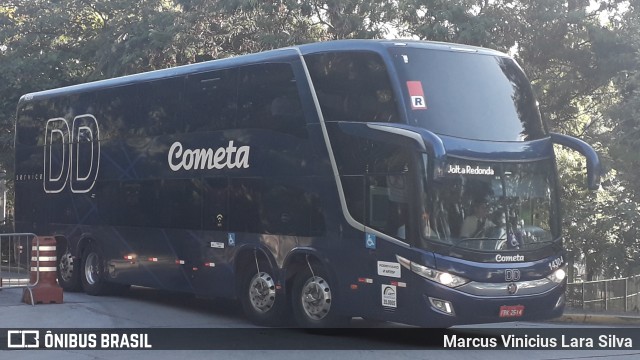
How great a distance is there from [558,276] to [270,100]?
5031 millimetres

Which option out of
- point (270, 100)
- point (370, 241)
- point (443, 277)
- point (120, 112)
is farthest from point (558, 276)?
point (120, 112)

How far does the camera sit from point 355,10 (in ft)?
A: 82.1

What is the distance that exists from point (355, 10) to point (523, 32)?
4341 mm

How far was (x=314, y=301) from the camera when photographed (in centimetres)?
1384

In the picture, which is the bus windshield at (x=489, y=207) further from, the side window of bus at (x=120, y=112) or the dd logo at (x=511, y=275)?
the side window of bus at (x=120, y=112)

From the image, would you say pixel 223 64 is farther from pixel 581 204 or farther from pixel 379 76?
pixel 581 204

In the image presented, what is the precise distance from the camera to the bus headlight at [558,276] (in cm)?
1298

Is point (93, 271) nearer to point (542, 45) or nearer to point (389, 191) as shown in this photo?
point (389, 191)

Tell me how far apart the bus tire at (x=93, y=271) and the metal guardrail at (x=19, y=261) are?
3.67 ft

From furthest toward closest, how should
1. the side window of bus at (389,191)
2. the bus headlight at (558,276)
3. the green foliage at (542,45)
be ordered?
the green foliage at (542,45) < the bus headlight at (558,276) < the side window of bus at (389,191)

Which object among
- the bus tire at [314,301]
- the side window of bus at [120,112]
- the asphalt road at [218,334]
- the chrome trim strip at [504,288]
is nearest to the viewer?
the asphalt road at [218,334]

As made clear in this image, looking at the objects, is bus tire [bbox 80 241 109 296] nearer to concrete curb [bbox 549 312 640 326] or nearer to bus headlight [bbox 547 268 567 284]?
concrete curb [bbox 549 312 640 326]

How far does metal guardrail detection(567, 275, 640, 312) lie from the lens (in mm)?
27234

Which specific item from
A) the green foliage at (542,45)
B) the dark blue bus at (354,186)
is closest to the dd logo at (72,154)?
the dark blue bus at (354,186)
